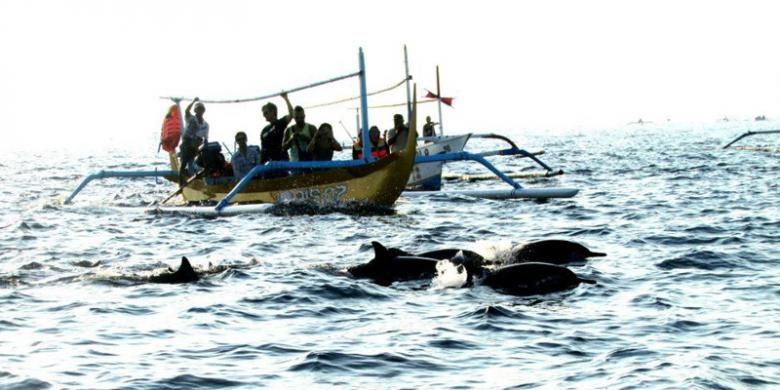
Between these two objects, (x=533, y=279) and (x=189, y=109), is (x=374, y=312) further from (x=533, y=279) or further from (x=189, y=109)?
(x=189, y=109)

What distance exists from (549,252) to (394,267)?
2119 mm

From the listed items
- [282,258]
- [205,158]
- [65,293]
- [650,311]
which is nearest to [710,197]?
[205,158]

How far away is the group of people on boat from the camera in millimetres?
20219

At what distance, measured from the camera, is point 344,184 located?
20188 millimetres

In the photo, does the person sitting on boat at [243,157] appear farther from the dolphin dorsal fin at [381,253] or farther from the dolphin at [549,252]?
the dolphin dorsal fin at [381,253]

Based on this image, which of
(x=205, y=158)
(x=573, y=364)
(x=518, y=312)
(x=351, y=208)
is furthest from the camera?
(x=205, y=158)

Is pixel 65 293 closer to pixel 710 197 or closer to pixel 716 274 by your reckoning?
pixel 716 274

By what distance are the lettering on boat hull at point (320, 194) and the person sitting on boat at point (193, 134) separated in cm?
311

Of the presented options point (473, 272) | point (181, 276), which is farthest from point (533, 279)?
point (181, 276)

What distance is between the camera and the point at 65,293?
37.1 ft

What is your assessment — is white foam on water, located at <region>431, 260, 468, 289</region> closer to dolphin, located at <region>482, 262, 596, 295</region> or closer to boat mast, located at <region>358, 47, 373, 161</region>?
dolphin, located at <region>482, 262, 596, 295</region>

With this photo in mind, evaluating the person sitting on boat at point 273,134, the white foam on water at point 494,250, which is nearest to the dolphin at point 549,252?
the white foam on water at point 494,250

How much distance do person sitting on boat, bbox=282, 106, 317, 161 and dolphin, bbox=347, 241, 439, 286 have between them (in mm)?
8471

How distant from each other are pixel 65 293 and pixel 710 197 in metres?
15.8
